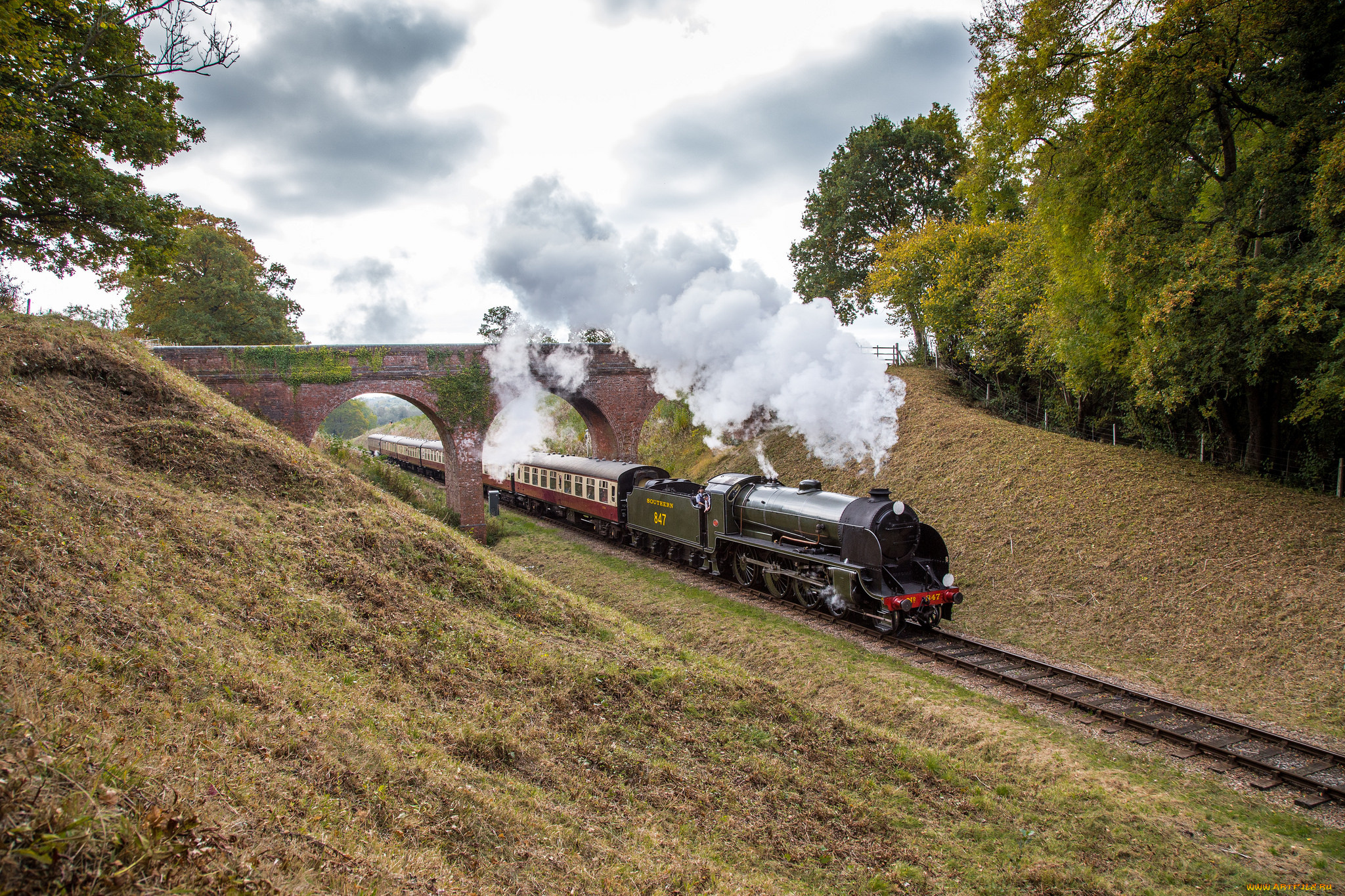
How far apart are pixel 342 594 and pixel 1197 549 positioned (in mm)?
16510

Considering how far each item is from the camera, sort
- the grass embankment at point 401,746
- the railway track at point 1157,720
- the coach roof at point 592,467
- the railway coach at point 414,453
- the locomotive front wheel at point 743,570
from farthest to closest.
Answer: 1. the railway coach at point 414,453
2. the coach roof at point 592,467
3. the locomotive front wheel at point 743,570
4. the railway track at point 1157,720
5. the grass embankment at point 401,746

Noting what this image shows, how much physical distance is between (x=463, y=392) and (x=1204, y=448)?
75.6 feet

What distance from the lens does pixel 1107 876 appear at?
6.09m

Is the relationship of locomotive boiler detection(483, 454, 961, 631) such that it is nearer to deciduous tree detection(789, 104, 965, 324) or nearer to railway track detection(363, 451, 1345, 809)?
railway track detection(363, 451, 1345, 809)

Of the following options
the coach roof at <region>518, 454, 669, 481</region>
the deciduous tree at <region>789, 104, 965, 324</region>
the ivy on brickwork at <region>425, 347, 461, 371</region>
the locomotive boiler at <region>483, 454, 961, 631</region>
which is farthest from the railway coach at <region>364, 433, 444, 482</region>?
the deciduous tree at <region>789, 104, 965, 324</region>

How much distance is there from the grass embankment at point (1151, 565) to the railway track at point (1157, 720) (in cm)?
111

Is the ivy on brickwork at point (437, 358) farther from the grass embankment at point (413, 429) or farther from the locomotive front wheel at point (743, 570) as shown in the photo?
the grass embankment at point (413, 429)

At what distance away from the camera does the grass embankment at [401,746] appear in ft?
13.1

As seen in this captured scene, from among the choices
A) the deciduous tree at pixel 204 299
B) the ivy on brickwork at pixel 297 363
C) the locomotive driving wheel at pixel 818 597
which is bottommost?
the locomotive driving wheel at pixel 818 597

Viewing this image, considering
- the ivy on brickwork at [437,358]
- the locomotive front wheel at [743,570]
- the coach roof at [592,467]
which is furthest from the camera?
the ivy on brickwork at [437,358]

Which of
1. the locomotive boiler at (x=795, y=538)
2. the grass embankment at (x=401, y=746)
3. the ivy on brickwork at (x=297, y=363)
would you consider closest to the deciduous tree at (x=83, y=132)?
the grass embankment at (x=401, y=746)

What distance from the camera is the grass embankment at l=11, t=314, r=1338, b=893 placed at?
3.98 m

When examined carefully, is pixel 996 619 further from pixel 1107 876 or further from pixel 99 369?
pixel 99 369

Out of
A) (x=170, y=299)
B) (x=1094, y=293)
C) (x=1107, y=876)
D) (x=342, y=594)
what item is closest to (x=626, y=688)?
(x=342, y=594)
